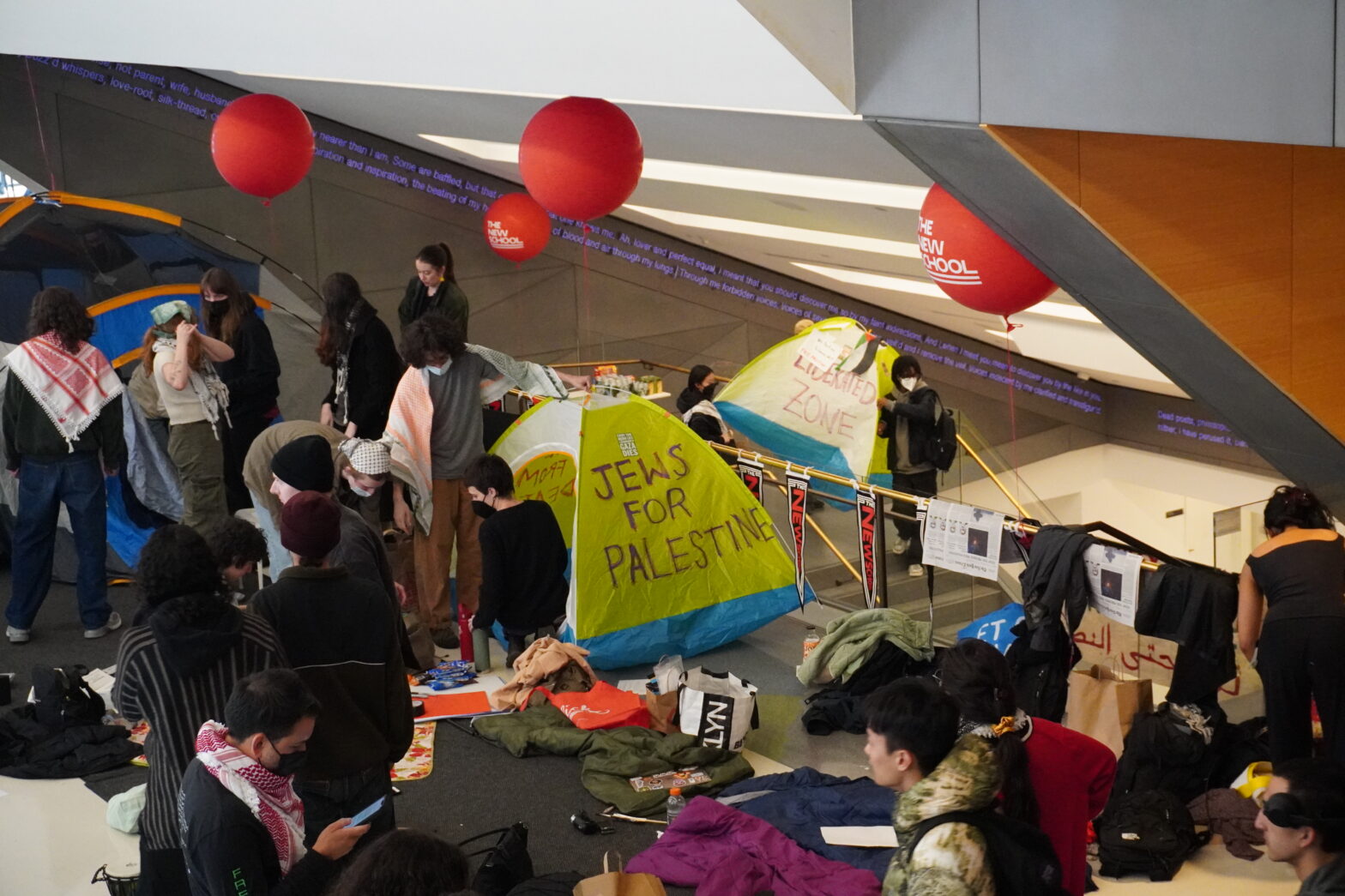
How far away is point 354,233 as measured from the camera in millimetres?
11047

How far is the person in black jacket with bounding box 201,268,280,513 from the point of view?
→ 632 centimetres

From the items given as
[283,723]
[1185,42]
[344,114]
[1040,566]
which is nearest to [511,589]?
[1040,566]

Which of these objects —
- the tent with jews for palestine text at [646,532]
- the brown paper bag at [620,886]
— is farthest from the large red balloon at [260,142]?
the brown paper bag at [620,886]

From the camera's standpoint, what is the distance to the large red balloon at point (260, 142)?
20.0 feet

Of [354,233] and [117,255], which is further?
[354,233]

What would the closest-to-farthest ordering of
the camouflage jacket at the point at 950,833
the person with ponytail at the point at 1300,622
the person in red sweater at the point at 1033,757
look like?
the camouflage jacket at the point at 950,833 → the person in red sweater at the point at 1033,757 → the person with ponytail at the point at 1300,622

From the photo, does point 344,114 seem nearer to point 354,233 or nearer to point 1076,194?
point 354,233

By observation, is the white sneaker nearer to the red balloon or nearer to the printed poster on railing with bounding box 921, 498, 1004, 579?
the printed poster on railing with bounding box 921, 498, 1004, 579

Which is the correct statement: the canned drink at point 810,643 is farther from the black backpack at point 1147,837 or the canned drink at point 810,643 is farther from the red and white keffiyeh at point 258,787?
the red and white keffiyeh at point 258,787

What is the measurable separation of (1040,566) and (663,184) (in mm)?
5174

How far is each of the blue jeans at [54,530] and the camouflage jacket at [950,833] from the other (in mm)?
4724

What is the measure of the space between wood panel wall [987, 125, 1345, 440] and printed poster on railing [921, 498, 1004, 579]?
163 centimetres

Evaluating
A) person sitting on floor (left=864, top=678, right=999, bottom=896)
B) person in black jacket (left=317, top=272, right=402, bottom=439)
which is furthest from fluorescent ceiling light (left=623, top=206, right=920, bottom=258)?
person sitting on floor (left=864, top=678, right=999, bottom=896)

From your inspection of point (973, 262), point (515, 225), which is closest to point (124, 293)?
point (515, 225)
